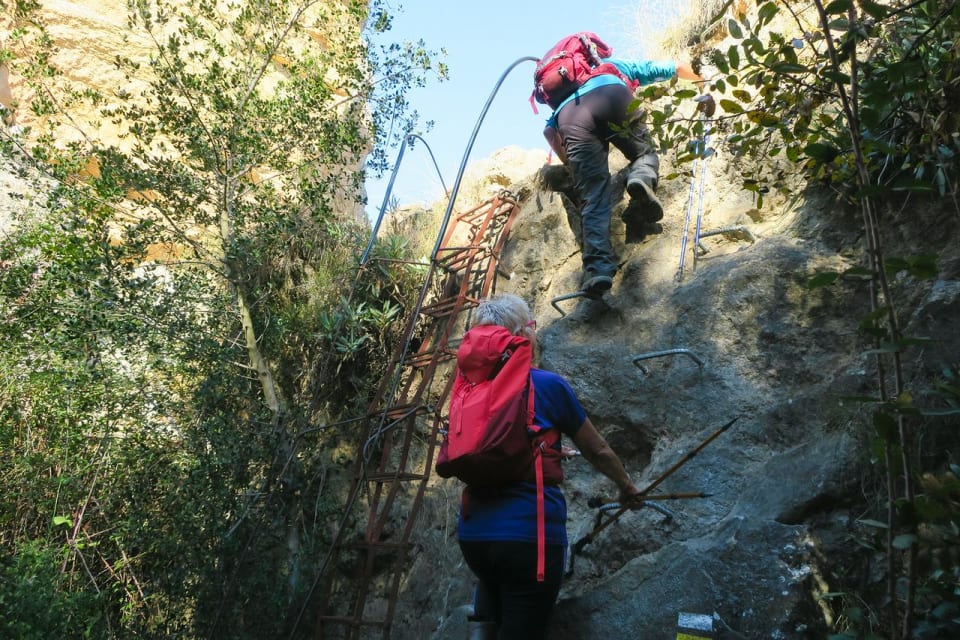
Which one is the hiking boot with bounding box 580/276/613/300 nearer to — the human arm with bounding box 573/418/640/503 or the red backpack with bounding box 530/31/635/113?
the red backpack with bounding box 530/31/635/113

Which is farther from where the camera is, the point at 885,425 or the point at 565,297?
the point at 565,297

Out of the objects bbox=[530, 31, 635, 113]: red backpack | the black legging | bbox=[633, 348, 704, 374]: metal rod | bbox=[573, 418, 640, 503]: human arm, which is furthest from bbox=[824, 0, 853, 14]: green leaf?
bbox=[530, 31, 635, 113]: red backpack

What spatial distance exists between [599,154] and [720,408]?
2.21m

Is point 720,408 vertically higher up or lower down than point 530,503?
higher up

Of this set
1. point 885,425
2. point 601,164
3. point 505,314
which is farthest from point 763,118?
point 601,164

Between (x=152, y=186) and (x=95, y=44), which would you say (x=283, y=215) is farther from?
(x=95, y=44)

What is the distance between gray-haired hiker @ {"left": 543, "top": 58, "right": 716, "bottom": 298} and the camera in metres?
5.30

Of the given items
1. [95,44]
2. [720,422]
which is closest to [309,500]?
[720,422]

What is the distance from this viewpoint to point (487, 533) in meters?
2.87

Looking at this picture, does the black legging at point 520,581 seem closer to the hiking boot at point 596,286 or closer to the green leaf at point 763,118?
the green leaf at point 763,118

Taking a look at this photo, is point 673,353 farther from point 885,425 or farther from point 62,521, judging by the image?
point 62,521

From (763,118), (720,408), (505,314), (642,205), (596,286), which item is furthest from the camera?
(642,205)

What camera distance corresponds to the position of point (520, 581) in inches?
113

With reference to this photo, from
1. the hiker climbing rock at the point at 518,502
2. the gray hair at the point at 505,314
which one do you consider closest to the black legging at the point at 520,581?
the hiker climbing rock at the point at 518,502
